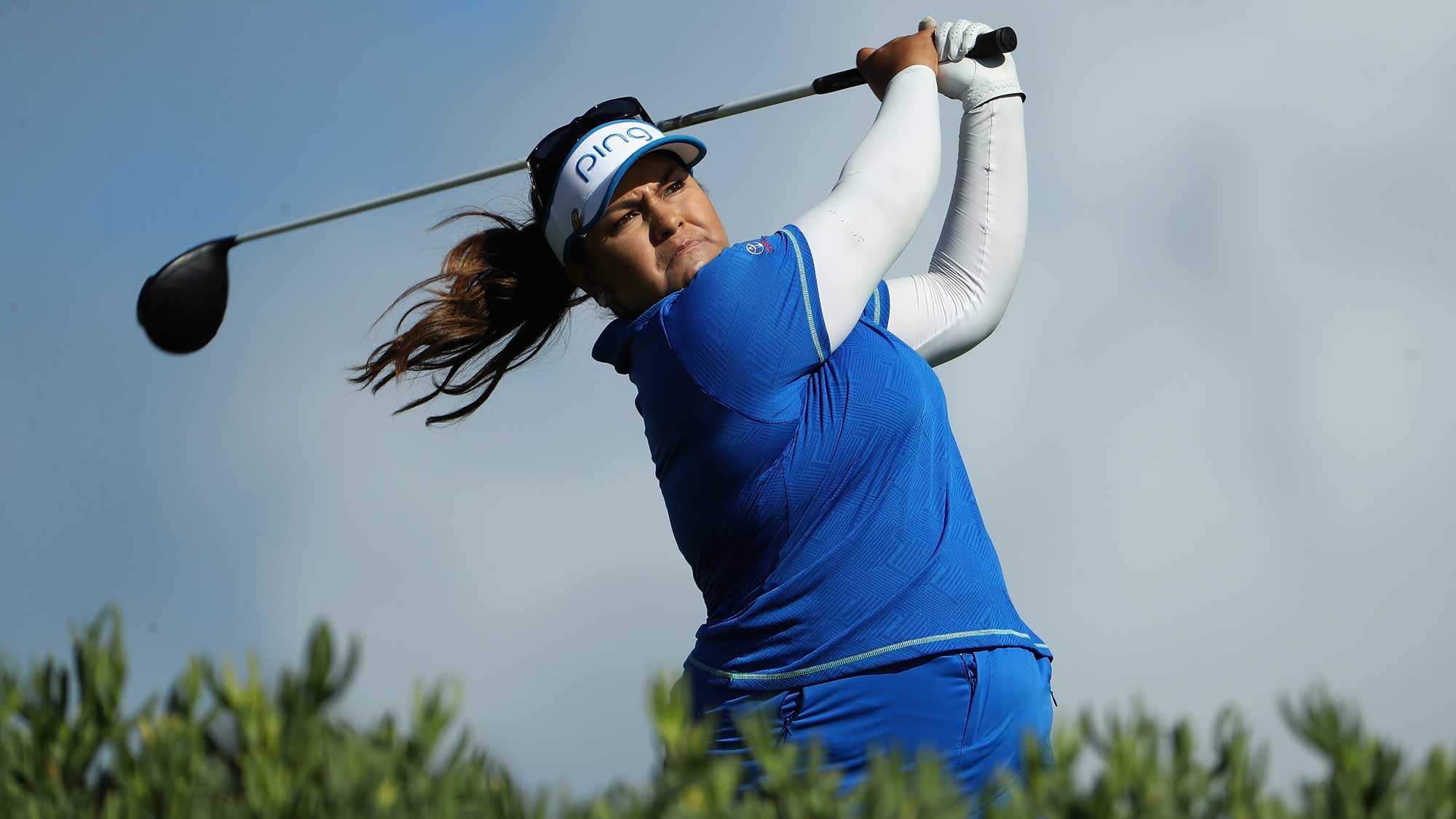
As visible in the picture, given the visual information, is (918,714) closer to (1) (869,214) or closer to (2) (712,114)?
(1) (869,214)

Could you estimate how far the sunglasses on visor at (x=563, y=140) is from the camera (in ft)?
13.7

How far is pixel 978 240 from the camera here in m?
4.27

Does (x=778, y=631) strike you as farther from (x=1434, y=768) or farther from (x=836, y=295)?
(x=1434, y=768)

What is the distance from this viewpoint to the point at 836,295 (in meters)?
3.47

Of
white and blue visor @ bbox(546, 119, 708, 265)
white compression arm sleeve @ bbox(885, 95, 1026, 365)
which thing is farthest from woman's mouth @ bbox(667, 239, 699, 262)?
white compression arm sleeve @ bbox(885, 95, 1026, 365)

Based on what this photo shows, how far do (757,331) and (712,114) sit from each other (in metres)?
1.79

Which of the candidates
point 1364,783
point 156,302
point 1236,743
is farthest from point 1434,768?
point 156,302

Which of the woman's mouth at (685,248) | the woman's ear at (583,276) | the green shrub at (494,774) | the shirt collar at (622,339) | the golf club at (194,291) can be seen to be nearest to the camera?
the green shrub at (494,774)

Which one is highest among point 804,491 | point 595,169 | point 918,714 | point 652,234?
point 595,169

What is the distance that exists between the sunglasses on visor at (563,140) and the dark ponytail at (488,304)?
1.10 ft

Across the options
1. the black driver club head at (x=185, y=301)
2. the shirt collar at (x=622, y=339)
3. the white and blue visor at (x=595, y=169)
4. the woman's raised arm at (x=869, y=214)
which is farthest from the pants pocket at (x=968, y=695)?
the black driver club head at (x=185, y=301)

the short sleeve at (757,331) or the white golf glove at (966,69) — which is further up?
the white golf glove at (966,69)

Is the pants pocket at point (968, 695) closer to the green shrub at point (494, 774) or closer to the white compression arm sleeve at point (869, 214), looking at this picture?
the white compression arm sleeve at point (869, 214)

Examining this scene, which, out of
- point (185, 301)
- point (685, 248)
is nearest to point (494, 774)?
point (685, 248)
